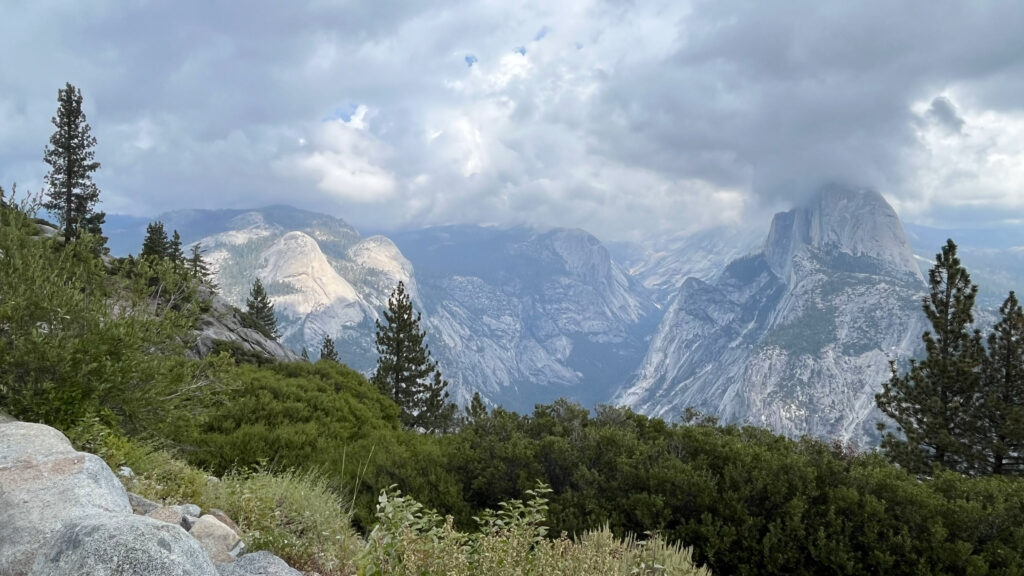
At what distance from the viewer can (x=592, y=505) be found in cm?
920

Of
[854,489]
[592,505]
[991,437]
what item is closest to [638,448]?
[592,505]

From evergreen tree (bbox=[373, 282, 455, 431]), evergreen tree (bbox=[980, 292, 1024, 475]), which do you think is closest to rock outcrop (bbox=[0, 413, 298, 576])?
evergreen tree (bbox=[980, 292, 1024, 475])

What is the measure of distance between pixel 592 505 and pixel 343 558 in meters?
4.55

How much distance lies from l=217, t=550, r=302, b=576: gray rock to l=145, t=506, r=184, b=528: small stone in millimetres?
822

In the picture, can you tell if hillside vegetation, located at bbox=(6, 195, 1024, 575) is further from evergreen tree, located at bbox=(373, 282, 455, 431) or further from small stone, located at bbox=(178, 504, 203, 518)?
evergreen tree, located at bbox=(373, 282, 455, 431)

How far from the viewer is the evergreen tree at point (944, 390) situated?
2027 cm

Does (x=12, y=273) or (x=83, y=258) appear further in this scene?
(x=83, y=258)

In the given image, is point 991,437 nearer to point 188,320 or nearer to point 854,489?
point 854,489

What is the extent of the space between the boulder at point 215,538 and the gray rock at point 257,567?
230 mm

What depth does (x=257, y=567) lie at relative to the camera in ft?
15.7

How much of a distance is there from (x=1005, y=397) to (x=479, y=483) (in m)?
21.0

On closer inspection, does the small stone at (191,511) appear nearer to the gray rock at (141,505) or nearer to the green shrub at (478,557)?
the gray rock at (141,505)

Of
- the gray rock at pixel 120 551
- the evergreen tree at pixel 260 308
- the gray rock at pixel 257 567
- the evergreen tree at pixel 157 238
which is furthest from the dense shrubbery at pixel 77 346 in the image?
the evergreen tree at pixel 260 308

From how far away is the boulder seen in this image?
5.05 meters
